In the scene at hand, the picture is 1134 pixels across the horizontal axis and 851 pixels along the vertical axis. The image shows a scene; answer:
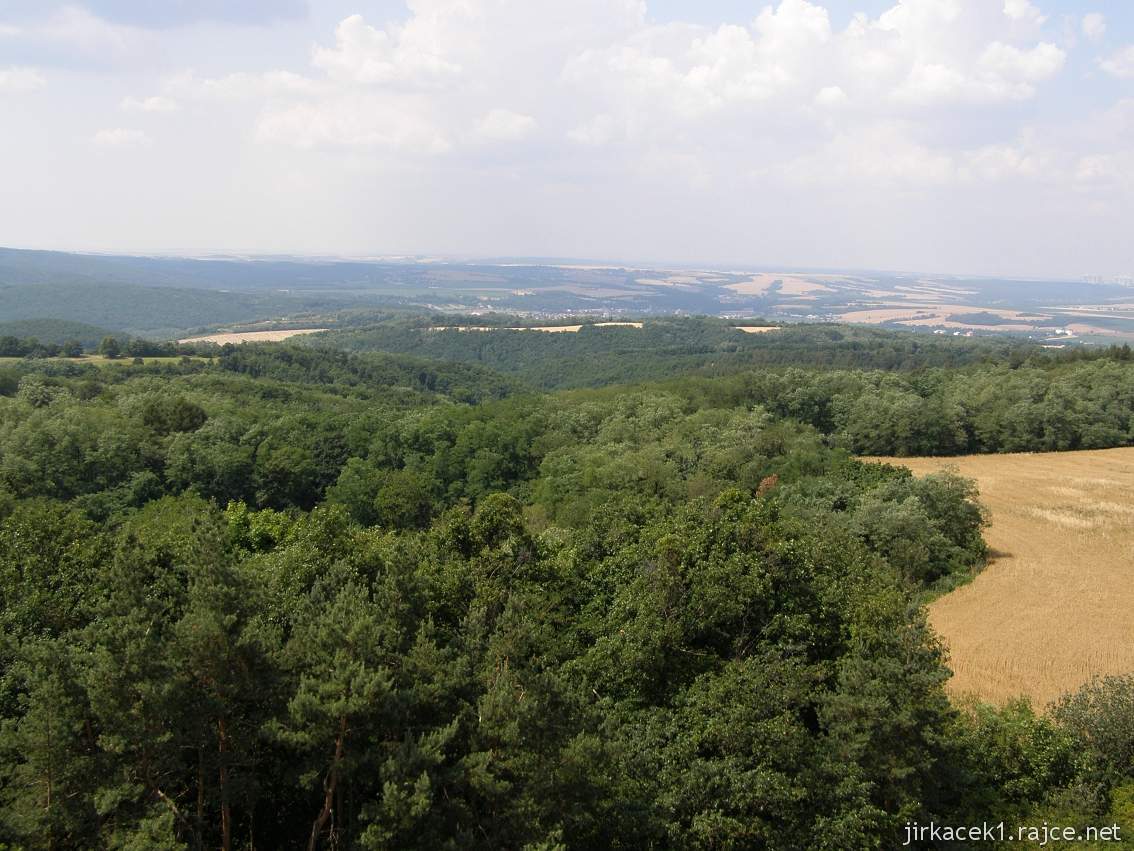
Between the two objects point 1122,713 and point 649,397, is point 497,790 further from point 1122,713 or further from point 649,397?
point 649,397

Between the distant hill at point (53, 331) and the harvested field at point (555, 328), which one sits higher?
the harvested field at point (555, 328)

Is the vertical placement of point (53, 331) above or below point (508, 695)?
below

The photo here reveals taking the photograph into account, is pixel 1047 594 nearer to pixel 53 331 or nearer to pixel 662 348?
pixel 662 348

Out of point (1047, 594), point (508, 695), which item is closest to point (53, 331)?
point (1047, 594)

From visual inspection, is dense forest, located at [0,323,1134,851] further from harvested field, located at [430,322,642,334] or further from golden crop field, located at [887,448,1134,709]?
harvested field, located at [430,322,642,334]

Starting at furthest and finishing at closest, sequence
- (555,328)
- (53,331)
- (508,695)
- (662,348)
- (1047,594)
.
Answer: (53,331) < (555,328) < (662,348) < (1047,594) < (508,695)

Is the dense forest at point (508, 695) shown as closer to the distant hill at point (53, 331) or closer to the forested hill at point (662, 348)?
the forested hill at point (662, 348)

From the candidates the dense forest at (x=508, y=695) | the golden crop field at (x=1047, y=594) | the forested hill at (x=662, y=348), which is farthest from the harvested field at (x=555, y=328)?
the dense forest at (x=508, y=695)

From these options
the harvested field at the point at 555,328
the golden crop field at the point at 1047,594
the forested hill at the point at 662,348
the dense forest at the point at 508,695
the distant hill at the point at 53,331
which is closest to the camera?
the dense forest at the point at 508,695

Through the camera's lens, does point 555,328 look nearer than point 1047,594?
No
